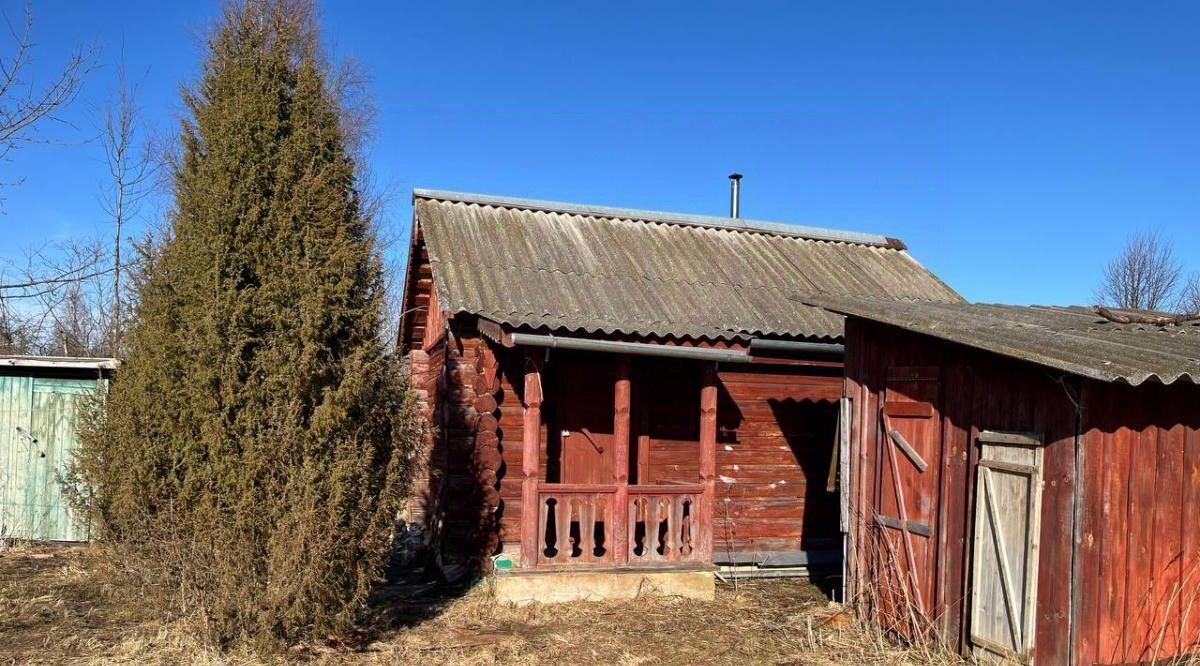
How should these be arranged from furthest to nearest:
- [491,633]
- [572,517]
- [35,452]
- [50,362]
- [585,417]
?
[35,452], [50,362], [585,417], [572,517], [491,633]

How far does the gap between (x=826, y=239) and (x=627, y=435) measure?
23.6 ft

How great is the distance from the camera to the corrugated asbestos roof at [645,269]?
9953 mm

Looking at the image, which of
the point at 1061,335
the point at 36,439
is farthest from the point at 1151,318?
the point at 36,439

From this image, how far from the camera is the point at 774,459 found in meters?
11.3

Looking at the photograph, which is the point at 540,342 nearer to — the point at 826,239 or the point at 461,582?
the point at 461,582

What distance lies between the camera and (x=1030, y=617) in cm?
620

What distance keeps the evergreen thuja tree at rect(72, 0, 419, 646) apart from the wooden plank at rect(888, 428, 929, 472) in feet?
13.1

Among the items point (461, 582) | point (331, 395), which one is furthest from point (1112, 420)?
point (461, 582)

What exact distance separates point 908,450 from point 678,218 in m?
7.16

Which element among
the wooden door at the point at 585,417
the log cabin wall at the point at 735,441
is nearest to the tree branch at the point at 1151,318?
the log cabin wall at the point at 735,441

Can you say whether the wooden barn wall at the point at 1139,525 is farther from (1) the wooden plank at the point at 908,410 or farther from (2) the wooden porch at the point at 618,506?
(2) the wooden porch at the point at 618,506

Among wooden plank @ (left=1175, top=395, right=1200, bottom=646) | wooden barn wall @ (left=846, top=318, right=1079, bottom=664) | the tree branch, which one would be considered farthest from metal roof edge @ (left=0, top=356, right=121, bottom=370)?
wooden plank @ (left=1175, top=395, right=1200, bottom=646)

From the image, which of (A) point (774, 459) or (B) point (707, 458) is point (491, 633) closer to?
(B) point (707, 458)

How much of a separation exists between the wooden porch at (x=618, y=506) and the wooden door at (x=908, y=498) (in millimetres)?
2078
